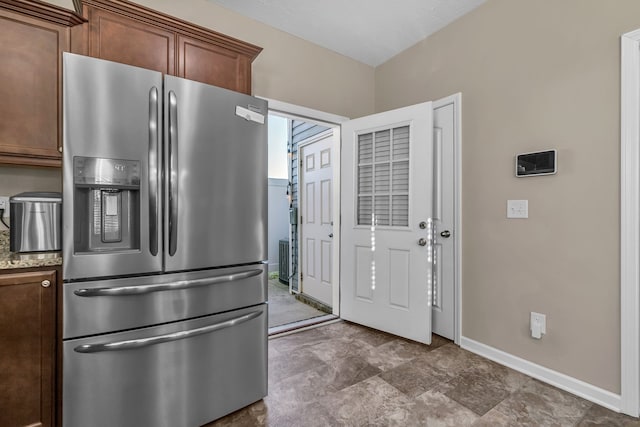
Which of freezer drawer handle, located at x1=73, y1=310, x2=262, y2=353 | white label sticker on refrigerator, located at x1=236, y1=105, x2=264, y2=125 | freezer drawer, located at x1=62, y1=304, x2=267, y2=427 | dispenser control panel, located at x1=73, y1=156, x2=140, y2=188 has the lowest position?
freezer drawer, located at x1=62, y1=304, x2=267, y2=427

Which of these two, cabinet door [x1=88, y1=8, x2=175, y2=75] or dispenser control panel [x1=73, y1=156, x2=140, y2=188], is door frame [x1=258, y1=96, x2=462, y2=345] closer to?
cabinet door [x1=88, y1=8, x2=175, y2=75]

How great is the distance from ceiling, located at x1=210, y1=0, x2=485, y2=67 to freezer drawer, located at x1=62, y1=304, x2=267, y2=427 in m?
2.38

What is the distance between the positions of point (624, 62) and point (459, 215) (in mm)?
1353

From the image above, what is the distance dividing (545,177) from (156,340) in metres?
2.58

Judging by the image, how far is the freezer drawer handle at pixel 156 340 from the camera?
4.44 ft

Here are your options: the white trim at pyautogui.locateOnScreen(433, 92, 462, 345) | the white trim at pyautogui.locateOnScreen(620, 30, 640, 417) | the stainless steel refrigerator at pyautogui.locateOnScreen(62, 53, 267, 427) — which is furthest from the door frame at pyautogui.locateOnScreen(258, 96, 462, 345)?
the stainless steel refrigerator at pyautogui.locateOnScreen(62, 53, 267, 427)

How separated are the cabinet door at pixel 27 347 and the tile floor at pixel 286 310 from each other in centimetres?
191

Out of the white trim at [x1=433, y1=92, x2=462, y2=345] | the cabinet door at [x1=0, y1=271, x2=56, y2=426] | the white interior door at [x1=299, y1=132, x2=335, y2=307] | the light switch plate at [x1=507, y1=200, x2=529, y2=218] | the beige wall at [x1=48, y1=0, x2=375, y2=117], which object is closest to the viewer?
the cabinet door at [x1=0, y1=271, x2=56, y2=426]

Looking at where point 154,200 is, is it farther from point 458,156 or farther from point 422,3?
point 422,3

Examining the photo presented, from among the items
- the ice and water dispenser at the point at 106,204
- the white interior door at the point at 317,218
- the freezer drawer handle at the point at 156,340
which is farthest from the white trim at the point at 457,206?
the ice and water dispenser at the point at 106,204

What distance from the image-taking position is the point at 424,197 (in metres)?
2.62

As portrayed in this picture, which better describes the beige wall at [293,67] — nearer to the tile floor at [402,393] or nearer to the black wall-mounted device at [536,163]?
the black wall-mounted device at [536,163]

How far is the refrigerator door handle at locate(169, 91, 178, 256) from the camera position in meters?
1.50

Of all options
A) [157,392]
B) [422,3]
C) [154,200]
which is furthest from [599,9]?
[157,392]
